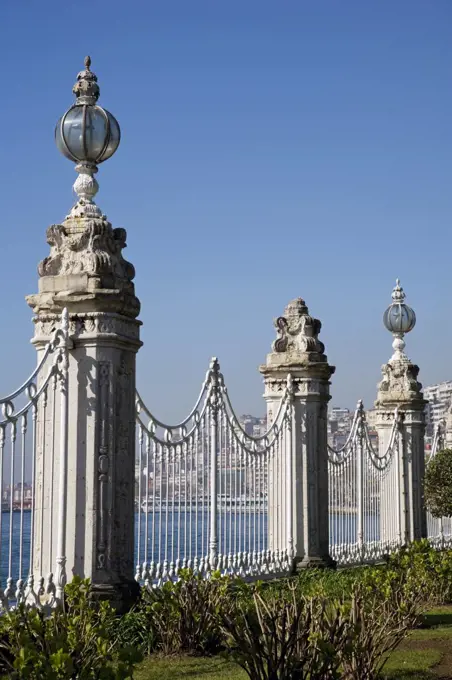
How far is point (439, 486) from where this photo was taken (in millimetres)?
16297

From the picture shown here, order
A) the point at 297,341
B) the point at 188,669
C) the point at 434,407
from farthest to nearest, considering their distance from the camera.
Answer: the point at 434,407 < the point at 297,341 < the point at 188,669

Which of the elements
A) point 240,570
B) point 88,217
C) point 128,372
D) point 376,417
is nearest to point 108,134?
point 88,217

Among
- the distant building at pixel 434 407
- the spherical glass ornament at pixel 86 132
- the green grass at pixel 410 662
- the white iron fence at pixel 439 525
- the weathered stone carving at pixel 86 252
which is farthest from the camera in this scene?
the distant building at pixel 434 407

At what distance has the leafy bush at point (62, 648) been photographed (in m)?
4.82

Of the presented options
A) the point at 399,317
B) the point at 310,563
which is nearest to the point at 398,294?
the point at 399,317

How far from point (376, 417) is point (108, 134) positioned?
9296mm

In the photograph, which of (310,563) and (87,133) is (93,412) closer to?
(87,133)

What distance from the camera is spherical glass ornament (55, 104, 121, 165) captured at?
28.5 feet

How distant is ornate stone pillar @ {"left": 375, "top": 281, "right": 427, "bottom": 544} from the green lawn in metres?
7.87

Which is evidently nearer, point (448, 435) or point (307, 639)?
→ point (307, 639)

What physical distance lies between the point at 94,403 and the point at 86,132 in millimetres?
2360

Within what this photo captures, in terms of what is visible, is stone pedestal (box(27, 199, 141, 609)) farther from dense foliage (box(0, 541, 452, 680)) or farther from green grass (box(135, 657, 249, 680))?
green grass (box(135, 657, 249, 680))

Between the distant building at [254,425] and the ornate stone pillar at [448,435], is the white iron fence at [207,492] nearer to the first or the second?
the distant building at [254,425]

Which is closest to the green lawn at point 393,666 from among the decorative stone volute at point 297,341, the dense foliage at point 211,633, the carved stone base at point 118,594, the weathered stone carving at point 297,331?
the dense foliage at point 211,633
